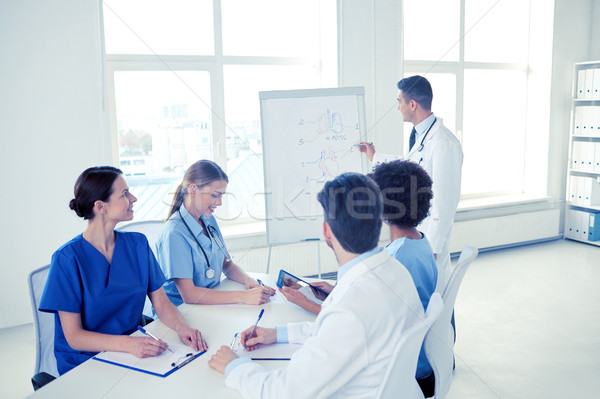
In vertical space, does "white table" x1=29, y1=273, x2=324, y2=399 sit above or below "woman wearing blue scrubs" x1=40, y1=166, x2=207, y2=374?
below

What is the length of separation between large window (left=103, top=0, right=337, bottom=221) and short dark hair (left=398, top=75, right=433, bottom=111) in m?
1.58

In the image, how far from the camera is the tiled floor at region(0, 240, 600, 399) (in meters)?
2.66

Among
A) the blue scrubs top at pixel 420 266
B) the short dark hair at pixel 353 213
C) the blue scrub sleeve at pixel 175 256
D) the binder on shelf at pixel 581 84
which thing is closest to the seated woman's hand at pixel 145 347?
the blue scrub sleeve at pixel 175 256

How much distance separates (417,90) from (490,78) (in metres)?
3.24

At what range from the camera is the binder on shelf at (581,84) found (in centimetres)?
531

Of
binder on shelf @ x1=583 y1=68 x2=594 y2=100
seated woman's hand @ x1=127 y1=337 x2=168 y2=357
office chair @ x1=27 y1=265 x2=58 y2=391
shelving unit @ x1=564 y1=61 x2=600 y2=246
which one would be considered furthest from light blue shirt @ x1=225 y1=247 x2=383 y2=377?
binder on shelf @ x1=583 y1=68 x2=594 y2=100

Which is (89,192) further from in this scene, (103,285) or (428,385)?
(428,385)

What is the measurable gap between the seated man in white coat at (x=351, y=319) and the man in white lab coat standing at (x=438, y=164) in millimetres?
1476

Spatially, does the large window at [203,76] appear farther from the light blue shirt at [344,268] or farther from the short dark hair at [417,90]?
the light blue shirt at [344,268]

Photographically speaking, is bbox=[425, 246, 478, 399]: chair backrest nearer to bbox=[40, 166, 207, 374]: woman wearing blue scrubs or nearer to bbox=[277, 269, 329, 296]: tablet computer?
bbox=[277, 269, 329, 296]: tablet computer

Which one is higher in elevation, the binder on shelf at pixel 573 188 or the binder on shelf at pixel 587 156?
the binder on shelf at pixel 587 156

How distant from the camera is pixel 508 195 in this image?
585 cm

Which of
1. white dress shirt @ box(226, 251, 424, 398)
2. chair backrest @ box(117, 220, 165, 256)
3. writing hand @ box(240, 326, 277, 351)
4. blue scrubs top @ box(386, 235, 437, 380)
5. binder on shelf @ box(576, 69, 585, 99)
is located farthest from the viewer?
binder on shelf @ box(576, 69, 585, 99)

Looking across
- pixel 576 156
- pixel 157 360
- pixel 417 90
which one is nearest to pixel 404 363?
pixel 157 360
